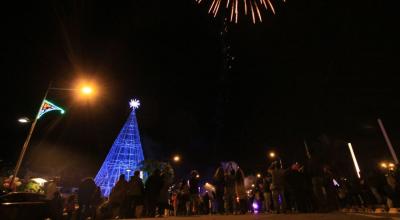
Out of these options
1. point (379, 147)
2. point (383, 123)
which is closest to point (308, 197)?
point (383, 123)

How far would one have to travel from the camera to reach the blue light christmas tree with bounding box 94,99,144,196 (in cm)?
4707

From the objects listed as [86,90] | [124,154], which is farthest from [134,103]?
[86,90]

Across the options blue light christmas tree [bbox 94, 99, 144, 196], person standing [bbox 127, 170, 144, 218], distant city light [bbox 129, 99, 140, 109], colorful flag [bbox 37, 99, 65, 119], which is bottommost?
person standing [bbox 127, 170, 144, 218]

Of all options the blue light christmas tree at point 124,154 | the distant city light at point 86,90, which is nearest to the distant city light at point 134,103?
the blue light christmas tree at point 124,154

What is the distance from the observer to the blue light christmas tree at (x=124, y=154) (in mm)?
47069

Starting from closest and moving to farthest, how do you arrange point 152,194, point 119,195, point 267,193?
point 119,195, point 152,194, point 267,193

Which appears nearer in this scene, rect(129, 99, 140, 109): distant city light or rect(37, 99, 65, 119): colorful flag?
rect(37, 99, 65, 119): colorful flag

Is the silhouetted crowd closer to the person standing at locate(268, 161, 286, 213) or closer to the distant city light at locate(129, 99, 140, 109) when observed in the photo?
the person standing at locate(268, 161, 286, 213)

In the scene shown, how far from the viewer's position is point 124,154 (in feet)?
161

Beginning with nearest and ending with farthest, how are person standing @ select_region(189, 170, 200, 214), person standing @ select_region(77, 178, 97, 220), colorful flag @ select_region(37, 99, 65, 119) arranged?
person standing @ select_region(77, 178, 97, 220)
person standing @ select_region(189, 170, 200, 214)
colorful flag @ select_region(37, 99, 65, 119)

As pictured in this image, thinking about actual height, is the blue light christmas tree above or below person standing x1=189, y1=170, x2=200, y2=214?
above

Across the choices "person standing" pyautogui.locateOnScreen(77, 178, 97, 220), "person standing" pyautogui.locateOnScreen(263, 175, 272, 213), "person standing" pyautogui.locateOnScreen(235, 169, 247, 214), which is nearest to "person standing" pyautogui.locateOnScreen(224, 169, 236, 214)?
"person standing" pyautogui.locateOnScreen(235, 169, 247, 214)

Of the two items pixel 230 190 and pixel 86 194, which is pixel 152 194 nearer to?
pixel 86 194

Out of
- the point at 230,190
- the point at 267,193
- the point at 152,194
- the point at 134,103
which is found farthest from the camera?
the point at 134,103
